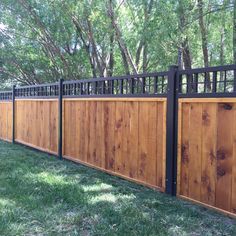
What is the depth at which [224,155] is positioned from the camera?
343 centimetres

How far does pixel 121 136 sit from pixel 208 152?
163 cm

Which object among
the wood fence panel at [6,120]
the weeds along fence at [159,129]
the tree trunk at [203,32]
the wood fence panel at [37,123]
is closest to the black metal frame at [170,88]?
the weeds along fence at [159,129]

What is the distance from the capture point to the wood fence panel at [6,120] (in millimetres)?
9516

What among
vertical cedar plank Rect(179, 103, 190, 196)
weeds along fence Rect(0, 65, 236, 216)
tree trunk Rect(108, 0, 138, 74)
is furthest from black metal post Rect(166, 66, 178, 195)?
tree trunk Rect(108, 0, 138, 74)

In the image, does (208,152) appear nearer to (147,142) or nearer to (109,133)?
(147,142)

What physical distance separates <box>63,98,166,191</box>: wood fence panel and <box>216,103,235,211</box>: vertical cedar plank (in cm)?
84

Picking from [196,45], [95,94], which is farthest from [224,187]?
[196,45]

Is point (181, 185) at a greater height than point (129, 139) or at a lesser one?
lesser

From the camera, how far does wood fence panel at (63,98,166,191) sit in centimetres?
434

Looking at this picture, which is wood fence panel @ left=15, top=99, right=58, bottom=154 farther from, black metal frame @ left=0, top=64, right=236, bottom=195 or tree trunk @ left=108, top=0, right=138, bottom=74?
tree trunk @ left=108, top=0, right=138, bottom=74

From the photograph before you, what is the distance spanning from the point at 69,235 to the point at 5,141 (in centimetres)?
726

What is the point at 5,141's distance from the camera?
9.65 meters

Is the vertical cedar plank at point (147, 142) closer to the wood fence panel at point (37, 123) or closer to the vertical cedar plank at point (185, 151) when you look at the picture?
the vertical cedar plank at point (185, 151)

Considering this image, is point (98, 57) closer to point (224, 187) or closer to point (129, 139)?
point (129, 139)
